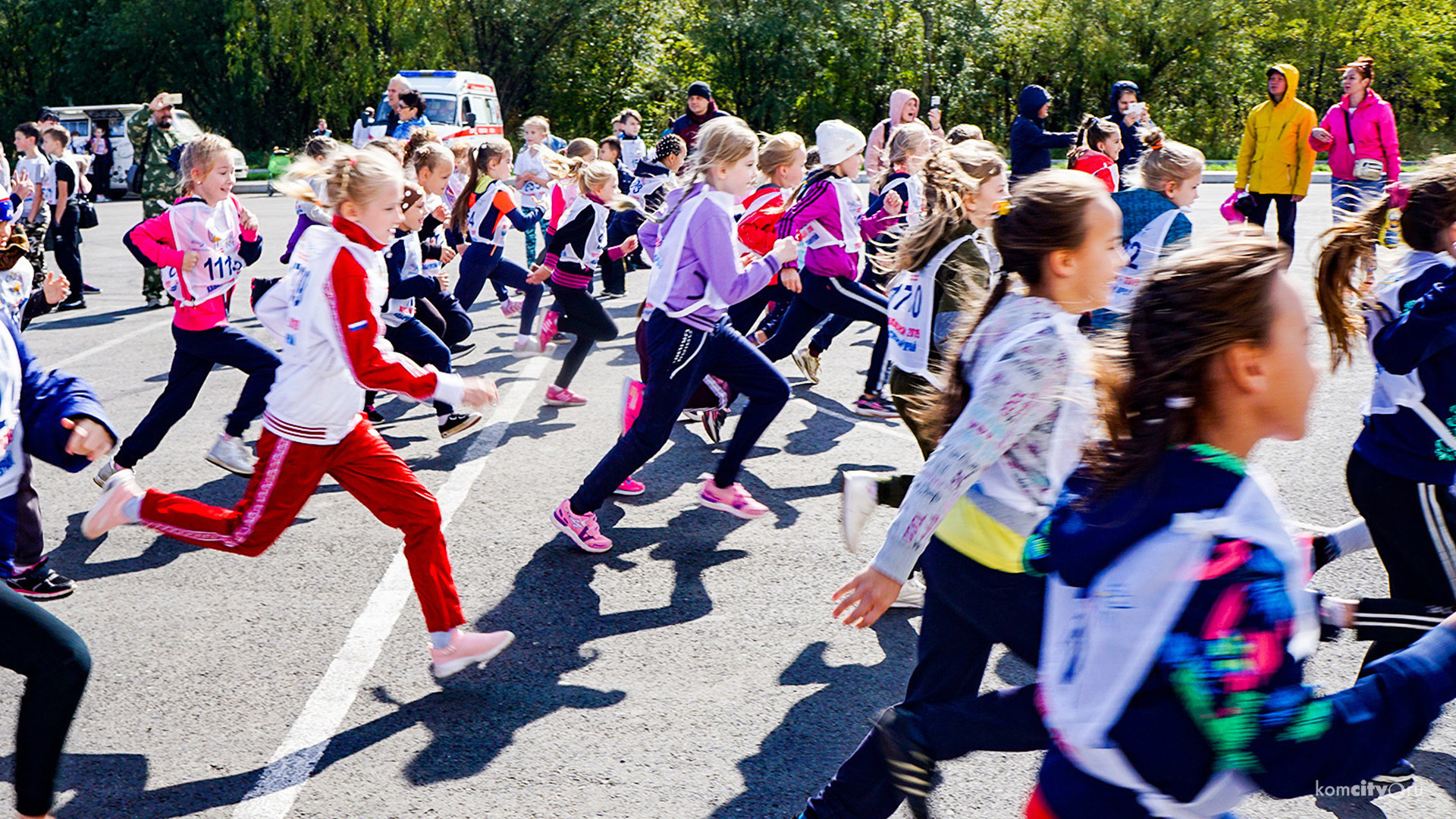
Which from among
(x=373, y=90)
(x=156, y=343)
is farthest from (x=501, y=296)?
(x=373, y=90)

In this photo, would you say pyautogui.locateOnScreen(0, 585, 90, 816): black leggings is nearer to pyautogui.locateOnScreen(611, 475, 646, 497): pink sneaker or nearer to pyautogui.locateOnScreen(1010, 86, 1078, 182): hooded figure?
pyautogui.locateOnScreen(611, 475, 646, 497): pink sneaker

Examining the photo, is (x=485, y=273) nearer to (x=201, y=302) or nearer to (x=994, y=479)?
(x=201, y=302)

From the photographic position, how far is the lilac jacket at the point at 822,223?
6984 mm

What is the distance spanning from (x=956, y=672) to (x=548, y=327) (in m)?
6.74

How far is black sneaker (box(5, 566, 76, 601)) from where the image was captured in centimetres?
473

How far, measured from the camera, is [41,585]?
476 cm

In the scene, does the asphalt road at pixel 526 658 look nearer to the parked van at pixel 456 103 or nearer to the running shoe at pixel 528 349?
the running shoe at pixel 528 349

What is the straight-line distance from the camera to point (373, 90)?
3769 cm

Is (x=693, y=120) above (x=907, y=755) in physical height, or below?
above

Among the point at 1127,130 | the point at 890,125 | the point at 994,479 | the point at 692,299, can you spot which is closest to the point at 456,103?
the point at 890,125

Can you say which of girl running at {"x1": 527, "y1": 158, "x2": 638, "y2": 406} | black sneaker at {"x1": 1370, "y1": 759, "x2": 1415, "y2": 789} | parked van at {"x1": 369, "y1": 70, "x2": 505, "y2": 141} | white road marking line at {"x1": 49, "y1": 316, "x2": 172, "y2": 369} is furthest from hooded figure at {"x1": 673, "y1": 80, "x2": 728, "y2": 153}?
parked van at {"x1": 369, "y1": 70, "x2": 505, "y2": 141}

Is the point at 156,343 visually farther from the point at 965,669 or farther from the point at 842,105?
the point at 842,105

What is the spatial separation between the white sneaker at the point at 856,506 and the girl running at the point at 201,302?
146 inches

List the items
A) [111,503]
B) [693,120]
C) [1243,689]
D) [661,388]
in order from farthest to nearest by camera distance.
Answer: [693,120]
[661,388]
[111,503]
[1243,689]
